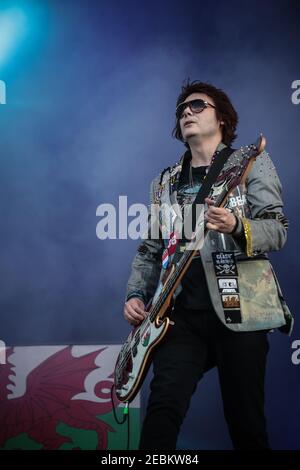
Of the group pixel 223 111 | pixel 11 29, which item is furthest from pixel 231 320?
pixel 11 29

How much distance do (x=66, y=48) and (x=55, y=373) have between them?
1.96 m

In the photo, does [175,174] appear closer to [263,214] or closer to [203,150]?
[203,150]

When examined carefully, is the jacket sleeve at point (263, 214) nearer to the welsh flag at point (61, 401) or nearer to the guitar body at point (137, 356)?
the guitar body at point (137, 356)

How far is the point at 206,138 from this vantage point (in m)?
2.38

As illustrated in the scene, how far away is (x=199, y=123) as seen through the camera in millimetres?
2377

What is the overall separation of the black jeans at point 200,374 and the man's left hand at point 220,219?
0.39 meters

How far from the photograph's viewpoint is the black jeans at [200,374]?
182cm

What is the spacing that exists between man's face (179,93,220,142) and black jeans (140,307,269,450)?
32.6 inches

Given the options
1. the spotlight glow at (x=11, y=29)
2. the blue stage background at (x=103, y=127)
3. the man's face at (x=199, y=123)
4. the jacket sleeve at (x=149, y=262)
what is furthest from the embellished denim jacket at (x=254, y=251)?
the spotlight glow at (x=11, y=29)

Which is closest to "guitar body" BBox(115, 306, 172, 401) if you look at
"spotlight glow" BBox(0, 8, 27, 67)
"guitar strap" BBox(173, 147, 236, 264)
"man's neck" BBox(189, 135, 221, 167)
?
"guitar strap" BBox(173, 147, 236, 264)

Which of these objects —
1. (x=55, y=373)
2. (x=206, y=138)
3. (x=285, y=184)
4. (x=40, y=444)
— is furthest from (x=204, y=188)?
(x=40, y=444)

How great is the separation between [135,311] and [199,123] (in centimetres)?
89

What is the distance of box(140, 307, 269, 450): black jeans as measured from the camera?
71.7 inches

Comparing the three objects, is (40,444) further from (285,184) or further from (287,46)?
(287,46)
